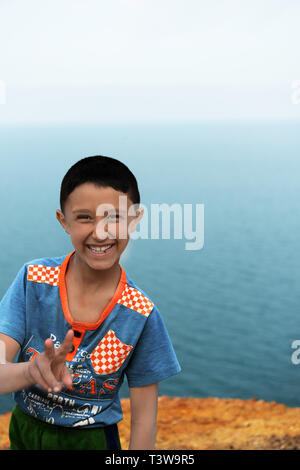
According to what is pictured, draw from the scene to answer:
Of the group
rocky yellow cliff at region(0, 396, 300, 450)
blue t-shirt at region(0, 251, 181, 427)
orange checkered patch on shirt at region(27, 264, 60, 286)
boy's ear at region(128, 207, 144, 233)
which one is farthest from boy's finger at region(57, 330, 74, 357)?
rocky yellow cliff at region(0, 396, 300, 450)

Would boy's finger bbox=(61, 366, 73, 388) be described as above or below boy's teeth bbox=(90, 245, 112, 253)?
below

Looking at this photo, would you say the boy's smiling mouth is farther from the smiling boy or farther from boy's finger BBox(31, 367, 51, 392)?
boy's finger BBox(31, 367, 51, 392)

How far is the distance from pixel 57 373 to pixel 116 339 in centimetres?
33

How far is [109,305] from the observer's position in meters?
2.25

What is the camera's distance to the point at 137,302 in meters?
2.28

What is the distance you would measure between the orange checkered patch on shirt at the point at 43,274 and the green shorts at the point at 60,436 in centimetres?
53

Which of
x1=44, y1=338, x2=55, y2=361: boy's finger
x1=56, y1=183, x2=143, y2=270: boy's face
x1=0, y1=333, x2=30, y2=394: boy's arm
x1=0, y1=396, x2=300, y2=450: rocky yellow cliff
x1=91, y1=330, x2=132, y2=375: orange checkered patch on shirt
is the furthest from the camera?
x1=0, y1=396, x2=300, y2=450: rocky yellow cliff

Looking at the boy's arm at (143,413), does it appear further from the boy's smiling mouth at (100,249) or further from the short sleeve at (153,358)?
the boy's smiling mouth at (100,249)

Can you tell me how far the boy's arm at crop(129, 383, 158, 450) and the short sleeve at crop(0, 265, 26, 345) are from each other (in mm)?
497

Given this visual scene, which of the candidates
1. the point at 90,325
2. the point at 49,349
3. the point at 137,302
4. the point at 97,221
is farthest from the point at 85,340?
the point at 97,221

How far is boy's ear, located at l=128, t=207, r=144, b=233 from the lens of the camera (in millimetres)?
2261

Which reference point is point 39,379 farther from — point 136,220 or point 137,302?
point 136,220
